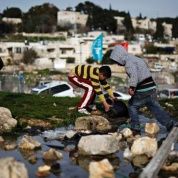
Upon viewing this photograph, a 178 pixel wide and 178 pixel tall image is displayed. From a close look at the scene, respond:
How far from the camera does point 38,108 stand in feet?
43.7

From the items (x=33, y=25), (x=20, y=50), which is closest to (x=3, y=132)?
(x=20, y=50)

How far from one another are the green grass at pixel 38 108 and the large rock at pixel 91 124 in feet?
3.65

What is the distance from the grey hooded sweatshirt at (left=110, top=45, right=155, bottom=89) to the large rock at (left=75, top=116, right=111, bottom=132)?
4.28 feet

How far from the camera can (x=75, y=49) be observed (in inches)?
4439

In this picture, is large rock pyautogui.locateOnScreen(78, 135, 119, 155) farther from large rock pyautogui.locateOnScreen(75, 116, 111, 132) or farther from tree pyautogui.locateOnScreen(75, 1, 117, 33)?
tree pyautogui.locateOnScreen(75, 1, 117, 33)

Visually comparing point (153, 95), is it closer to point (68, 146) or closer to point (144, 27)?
point (68, 146)

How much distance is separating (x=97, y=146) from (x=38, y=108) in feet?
19.6

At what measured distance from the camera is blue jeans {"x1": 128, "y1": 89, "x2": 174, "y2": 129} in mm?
9734

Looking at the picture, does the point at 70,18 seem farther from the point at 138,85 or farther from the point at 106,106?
the point at 138,85

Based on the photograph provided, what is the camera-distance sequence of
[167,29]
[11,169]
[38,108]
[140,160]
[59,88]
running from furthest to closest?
[167,29] < [59,88] < [38,108] < [140,160] < [11,169]

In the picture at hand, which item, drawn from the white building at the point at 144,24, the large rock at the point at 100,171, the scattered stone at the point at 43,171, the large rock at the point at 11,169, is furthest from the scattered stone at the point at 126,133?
the white building at the point at 144,24

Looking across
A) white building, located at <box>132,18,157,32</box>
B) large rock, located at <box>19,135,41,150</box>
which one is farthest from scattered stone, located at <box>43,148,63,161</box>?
white building, located at <box>132,18,157,32</box>

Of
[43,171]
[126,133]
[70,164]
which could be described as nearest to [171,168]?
[70,164]

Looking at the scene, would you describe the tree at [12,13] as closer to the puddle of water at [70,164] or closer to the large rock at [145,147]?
the puddle of water at [70,164]
